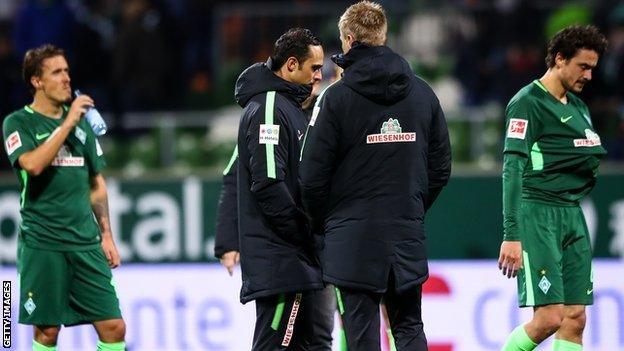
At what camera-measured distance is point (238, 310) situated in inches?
388

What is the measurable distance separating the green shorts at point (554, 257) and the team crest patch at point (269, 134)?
1.55 m

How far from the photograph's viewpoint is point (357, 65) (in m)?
5.96

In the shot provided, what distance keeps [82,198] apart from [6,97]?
5.68 metres

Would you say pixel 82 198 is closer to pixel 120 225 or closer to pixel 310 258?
pixel 310 258

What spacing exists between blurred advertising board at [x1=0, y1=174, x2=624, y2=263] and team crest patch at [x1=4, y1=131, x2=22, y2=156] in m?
3.45

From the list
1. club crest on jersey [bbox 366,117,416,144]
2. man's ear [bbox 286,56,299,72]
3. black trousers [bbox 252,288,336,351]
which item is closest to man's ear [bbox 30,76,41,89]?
man's ear [bbox 286,56,299,72]

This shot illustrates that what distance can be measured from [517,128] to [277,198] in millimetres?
1475

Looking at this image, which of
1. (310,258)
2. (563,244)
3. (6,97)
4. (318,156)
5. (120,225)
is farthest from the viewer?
(6,97)

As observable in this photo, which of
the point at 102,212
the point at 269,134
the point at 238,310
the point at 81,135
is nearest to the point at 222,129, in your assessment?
the point at 238,310

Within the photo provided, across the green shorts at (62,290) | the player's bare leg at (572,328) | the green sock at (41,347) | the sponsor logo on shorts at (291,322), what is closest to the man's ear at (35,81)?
the green shorts at (62,290)

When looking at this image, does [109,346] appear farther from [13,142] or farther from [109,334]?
[13,142]

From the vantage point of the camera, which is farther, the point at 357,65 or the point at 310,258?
the point at 310,258

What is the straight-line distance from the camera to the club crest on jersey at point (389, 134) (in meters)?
5.95

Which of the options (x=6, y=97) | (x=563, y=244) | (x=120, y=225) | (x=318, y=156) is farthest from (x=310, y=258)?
(x=6, y=97)
